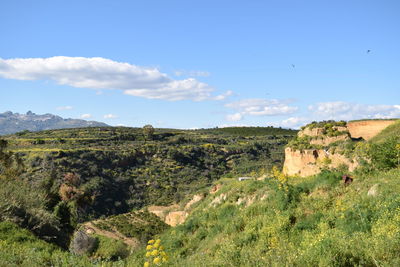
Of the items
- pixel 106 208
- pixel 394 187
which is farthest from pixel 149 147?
pixel 394 187

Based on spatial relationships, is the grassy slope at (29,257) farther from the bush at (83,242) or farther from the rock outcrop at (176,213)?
the rock outcrop at (176,213)

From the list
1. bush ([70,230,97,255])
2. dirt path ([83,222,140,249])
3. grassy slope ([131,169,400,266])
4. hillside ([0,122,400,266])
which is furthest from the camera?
dirt path ([83,222,140,249])

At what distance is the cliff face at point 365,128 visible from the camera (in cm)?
3031

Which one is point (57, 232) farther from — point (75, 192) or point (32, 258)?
point (75, 192)

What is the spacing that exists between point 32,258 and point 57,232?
712cm

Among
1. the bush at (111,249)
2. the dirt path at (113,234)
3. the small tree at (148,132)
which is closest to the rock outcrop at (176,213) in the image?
the dirt path at (113,234)

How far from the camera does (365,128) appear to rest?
3122 centimetres

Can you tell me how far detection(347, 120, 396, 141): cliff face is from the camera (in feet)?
99.5

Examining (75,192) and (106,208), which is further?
(106,208)

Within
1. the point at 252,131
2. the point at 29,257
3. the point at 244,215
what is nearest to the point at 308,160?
the point at 244,215

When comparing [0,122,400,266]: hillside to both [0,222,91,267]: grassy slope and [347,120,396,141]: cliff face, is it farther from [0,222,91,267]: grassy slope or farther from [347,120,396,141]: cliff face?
[347,120,396,141]: cliff face

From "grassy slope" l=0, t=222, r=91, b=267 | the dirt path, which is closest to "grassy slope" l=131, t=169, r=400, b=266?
"grassy slope" l=0, t=222, r=91, b=267

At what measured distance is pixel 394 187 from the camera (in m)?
9.16

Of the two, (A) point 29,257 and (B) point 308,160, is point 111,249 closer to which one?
(B) point 308,160
